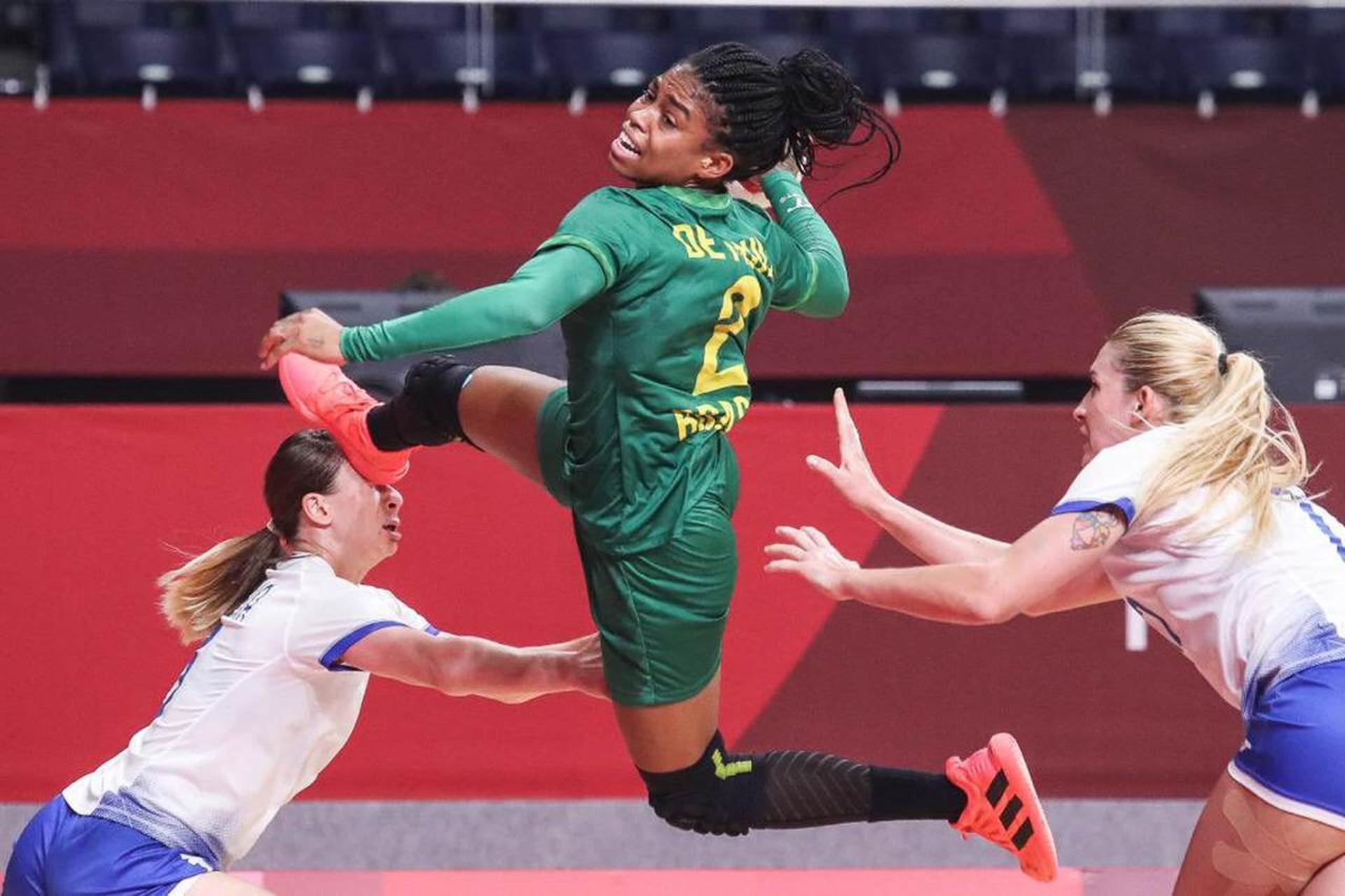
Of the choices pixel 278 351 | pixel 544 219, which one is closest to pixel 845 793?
pixel 278 351

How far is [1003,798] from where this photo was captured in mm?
3053

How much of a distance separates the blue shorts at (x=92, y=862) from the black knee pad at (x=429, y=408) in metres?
0.77

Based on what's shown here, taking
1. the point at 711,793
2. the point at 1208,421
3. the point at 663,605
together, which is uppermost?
the point at 1208,421

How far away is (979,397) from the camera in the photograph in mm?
6859

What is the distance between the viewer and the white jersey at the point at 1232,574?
262 cm

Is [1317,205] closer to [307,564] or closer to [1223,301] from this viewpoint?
[1223,301]

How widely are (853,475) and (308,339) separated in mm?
918

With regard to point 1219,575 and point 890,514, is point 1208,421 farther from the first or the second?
point 890,514

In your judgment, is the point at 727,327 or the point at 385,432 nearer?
the point at 727,327

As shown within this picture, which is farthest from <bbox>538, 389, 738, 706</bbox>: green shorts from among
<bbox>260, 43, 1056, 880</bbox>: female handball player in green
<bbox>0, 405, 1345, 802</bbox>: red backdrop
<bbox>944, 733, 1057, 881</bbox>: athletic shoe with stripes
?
<bbox>0, 405, 1345, 802</bbox>: red backdrop

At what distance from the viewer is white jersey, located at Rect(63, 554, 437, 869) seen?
2.79 m

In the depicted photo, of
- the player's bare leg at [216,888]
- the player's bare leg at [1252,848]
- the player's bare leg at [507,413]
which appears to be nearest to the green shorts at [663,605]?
the player's bare leg at [507,413]

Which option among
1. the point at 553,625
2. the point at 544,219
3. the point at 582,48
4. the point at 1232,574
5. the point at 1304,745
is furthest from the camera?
the point at 582,48

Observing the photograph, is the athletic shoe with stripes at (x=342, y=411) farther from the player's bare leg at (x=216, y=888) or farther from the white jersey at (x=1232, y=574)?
the white jersey at (x=1232, y=574)
